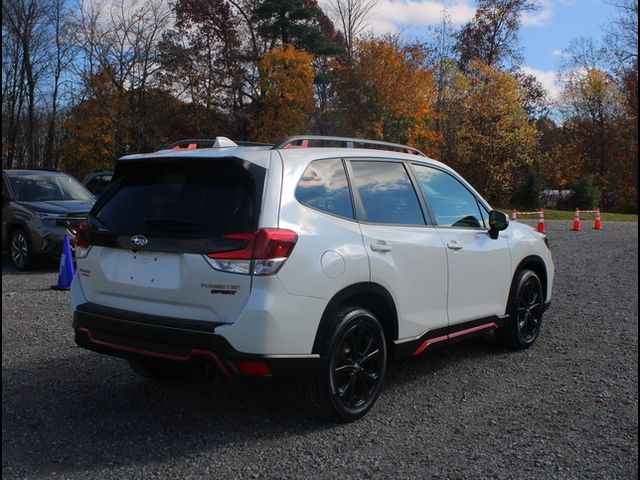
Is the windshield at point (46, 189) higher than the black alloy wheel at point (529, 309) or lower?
higher

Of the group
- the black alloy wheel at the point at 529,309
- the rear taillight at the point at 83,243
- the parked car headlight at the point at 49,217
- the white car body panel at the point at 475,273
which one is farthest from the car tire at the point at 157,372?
the parked car headlight at the point at 49,217

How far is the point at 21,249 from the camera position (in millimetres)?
10867

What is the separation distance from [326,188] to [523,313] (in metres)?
2.81

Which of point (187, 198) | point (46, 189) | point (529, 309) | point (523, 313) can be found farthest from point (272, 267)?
point (46, 189)

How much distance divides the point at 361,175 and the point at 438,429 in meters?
1.81

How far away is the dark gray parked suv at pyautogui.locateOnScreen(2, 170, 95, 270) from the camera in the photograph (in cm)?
1056

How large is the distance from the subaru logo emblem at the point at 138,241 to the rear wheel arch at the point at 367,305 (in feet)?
3.89

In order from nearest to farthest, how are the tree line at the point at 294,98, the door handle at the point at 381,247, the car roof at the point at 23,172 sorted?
the door handle at the point at 381,247, the car roof at the point at 23,172, the tree line at the point at 294,98

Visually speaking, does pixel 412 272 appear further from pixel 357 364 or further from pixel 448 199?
pixel 448 199

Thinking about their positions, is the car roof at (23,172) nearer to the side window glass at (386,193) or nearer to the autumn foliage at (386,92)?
the side window glass at (386,193)

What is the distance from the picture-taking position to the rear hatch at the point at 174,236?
356 cm

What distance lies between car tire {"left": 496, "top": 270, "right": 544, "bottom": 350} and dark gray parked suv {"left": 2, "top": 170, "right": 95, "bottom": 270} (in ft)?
24.9

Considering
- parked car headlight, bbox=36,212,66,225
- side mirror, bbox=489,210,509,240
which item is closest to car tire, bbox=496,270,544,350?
side mirror, bbox=489,210,509,240

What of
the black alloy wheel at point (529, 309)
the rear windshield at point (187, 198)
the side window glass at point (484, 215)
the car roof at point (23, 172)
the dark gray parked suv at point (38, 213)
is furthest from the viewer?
A: the car roof at point (23, 172)
